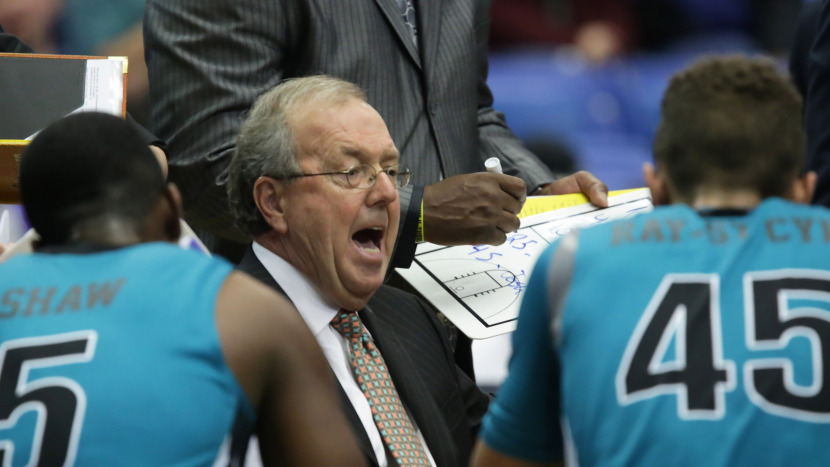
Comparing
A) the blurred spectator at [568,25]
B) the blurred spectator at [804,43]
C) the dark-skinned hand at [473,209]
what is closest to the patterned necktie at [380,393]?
the dark-skinned hand at [473,209]

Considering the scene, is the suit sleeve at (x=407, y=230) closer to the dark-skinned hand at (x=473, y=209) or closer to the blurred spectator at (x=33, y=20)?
the dark-skinned hand at (x=473, y=209)

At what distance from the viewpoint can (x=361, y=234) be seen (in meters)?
2.41

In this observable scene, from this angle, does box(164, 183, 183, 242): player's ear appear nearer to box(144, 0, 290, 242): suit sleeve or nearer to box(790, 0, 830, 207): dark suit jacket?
box(144, 0, 290, 242): suit sleeve

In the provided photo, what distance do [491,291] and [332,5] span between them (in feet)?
2.76

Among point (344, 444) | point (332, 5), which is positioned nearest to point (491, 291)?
point (332, 5)

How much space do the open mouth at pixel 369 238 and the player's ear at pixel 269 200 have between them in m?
0.18

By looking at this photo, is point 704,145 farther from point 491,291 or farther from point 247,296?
point 491,291

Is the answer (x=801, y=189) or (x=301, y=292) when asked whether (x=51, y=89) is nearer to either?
(x=301, y=292)

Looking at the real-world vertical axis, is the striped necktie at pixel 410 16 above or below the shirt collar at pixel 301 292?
above

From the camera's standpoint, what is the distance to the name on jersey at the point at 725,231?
4.47ft

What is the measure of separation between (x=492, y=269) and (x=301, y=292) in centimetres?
56

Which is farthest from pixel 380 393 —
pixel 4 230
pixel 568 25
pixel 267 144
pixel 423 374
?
pixel 568 25

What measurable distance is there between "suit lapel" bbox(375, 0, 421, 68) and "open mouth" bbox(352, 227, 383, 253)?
629 millimetres

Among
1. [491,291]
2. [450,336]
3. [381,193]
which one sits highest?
[381,193]
